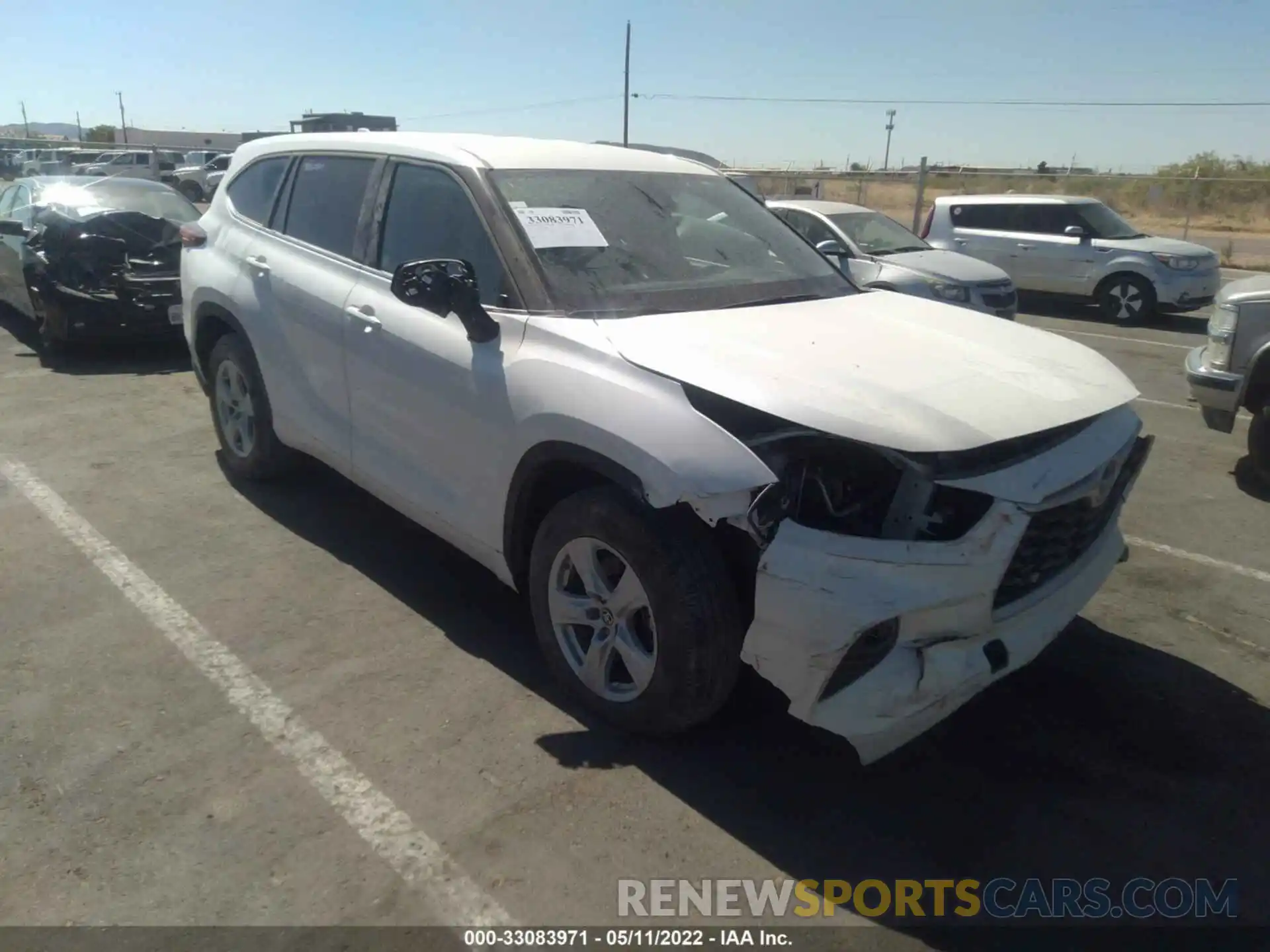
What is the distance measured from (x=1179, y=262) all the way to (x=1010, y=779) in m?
12.0

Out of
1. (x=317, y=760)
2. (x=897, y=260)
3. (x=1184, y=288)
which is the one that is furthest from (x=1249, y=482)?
(x=1184, y=288)

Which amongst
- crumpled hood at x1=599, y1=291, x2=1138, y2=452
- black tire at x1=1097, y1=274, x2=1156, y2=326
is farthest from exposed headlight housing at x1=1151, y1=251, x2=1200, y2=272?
crumpled hood at x1=599, y1=291, x2=1138, y2=452

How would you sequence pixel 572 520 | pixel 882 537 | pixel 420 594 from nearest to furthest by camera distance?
pixel 882 537 → pixel 572 520 → pixel 420 594

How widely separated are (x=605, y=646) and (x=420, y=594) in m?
1.40

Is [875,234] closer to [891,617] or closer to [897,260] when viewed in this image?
[897,260]

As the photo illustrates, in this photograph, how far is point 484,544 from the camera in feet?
12.2

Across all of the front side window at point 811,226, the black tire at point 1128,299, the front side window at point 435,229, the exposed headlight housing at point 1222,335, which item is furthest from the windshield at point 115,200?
the black tire at point 1128,299

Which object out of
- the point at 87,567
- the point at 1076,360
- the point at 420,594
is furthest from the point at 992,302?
the point at 87,567

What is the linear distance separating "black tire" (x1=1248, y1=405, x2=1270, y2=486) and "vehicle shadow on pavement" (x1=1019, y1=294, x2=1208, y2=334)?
7.34m

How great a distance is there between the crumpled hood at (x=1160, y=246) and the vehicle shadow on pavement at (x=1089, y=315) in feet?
3.02

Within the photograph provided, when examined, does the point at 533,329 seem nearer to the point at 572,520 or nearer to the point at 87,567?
the point at 572,520

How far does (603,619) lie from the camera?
10.7ft

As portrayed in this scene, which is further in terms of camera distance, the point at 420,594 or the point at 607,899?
the point at 420,594

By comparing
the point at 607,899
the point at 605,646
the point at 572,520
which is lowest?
the point at 607,899
